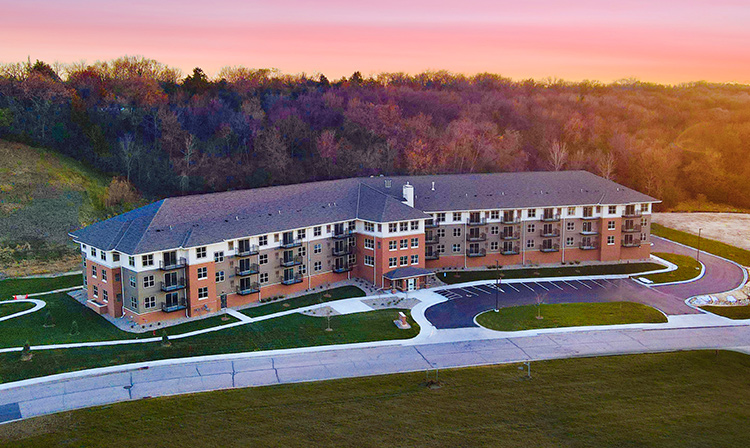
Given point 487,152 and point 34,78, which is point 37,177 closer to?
point 34,78

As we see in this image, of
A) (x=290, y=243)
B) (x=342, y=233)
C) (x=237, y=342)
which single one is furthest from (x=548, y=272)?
(x=237, y=342)

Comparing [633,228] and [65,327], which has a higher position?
[633,228]

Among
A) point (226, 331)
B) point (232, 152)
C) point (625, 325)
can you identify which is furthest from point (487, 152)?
point (226, 331)

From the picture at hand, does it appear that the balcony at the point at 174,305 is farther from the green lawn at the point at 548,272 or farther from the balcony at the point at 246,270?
the green lawn at the point at 548,272

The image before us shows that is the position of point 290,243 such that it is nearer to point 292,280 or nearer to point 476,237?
point 292,280

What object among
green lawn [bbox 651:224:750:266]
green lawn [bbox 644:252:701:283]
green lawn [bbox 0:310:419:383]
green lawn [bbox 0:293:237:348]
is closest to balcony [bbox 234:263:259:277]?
green lawn [bbox 0:293:237:348]

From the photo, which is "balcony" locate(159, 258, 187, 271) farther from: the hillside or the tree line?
the tree line

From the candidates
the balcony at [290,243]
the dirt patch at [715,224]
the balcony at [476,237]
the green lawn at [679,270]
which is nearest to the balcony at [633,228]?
the green lawn at [679,270]
